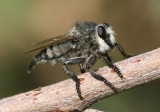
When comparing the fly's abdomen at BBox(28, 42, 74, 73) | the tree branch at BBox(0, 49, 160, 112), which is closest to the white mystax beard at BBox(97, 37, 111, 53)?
the fly's abdomen at BBox(28, 42, 74, 73)

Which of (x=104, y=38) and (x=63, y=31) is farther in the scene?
(x=63, y=31)

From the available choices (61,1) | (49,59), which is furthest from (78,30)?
(61,1)

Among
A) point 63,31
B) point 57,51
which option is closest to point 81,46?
point 57,51

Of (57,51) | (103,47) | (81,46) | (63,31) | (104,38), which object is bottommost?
(103,47)

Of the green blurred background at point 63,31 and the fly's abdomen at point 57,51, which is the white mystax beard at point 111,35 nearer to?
the fly's abdomen at point 57,51

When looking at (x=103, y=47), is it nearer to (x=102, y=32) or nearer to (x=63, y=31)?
(x=102, y=32)

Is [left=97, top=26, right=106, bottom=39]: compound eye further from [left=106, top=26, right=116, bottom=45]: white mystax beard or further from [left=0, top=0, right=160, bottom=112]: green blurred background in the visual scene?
[left=0, top=0, right=160, bottom=112]: green blurred background
